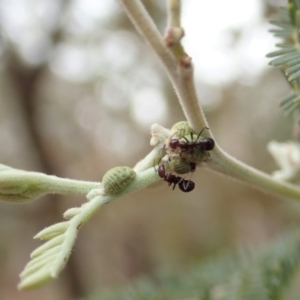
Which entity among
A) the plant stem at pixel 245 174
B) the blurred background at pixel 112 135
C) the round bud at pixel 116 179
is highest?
the round bud at pixel 116 179

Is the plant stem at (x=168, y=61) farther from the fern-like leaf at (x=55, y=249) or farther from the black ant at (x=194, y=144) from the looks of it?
the fern-like leaf at (x=55, y=249)

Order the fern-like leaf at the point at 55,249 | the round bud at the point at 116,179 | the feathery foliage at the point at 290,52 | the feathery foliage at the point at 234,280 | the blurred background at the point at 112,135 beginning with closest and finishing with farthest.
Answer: the fern-like leaf at the point at 55,249, the round bud at the point at 116,179, the feathery foliage at the point at 290,52, the feathery foliage at the point at 234,280, the blurred background at the point at 112,135

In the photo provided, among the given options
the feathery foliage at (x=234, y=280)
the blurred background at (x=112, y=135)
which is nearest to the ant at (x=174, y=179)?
the feathery foliage at (x=234, y=280)

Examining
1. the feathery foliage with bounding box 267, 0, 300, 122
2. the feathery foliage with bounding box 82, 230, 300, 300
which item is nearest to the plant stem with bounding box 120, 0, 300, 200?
the feathery foliage with bounding box 267, 0, 300, 122

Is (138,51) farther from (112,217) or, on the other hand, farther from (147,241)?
(147,241)

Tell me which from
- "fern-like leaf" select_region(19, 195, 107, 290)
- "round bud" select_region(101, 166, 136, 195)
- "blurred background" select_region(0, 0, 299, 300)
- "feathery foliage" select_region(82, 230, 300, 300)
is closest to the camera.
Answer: "fern-like leaf" select_region(19, 195, 107, 290)

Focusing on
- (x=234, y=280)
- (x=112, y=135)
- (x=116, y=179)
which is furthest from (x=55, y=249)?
(x=112, y=135)

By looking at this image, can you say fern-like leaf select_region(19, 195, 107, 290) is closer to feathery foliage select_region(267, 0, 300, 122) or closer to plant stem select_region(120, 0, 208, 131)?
plant stem select_region(120, 0, 208, 131)
